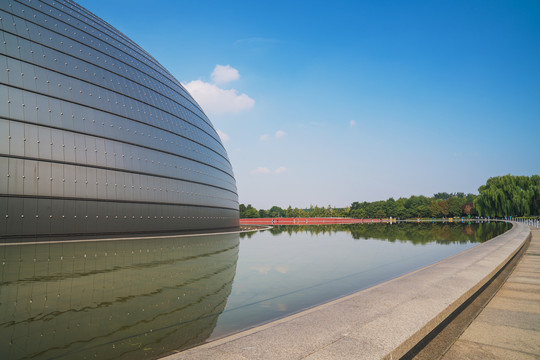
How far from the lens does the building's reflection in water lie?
384 centimetres

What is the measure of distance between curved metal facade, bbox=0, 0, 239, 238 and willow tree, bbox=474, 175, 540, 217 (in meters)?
51.7

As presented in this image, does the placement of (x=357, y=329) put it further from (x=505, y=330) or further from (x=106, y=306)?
(x=106, y=306)

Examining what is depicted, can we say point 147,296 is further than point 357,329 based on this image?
Yes

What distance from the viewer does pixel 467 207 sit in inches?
4584

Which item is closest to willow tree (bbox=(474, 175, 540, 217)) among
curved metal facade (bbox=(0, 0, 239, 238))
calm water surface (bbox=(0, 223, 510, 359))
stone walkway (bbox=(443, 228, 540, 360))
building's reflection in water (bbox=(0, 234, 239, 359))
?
curved metal facade (bbox=(0, 0, 239, 238))

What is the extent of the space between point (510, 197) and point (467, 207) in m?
71.3

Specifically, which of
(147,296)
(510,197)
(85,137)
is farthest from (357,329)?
(510,197)

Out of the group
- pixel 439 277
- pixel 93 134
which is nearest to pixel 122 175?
pixel 93 134

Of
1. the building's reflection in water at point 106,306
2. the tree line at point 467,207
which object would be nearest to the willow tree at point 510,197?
the tree line at point 467,207

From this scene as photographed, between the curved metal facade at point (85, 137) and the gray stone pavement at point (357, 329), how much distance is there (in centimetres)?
1771

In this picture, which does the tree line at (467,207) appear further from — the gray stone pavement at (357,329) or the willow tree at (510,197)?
the gray stone pavement at (357,329)

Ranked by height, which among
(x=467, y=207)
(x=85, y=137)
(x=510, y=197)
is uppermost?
(x=85, y=137)

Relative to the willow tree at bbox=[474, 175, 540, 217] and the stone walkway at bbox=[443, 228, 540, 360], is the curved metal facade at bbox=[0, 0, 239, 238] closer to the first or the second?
the stone walkway at bbox=[443, 228, 540, 360]

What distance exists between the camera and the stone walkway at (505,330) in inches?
133
